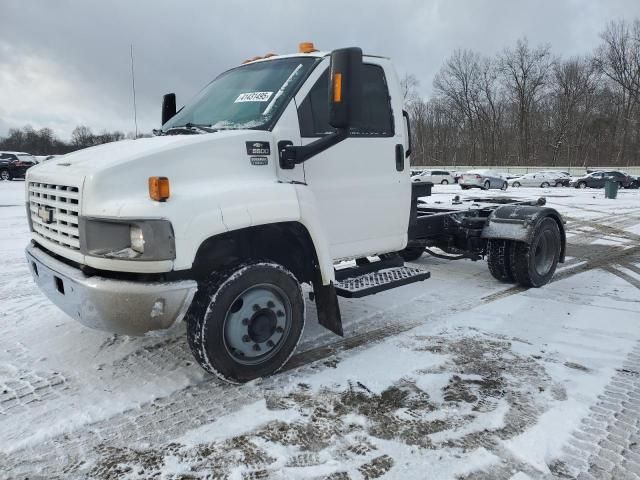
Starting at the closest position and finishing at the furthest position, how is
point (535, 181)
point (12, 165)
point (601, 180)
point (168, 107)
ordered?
point (168, 107)
point (12, 165)
point (601, 180)
point (535, 181)

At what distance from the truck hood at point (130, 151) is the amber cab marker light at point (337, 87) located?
60cm

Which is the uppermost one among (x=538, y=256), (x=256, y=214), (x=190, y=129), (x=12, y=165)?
(x=190, y=129)

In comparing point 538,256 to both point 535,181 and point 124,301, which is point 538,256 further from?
point 535,181

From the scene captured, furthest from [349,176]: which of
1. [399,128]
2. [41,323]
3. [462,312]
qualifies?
[41,323]

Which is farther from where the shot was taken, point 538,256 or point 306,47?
point 538,256

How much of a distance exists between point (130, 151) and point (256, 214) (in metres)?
0.92

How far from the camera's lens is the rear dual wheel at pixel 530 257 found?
6117 millimetres

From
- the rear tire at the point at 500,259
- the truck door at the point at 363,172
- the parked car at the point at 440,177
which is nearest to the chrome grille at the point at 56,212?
the truck door at the point at 363,172

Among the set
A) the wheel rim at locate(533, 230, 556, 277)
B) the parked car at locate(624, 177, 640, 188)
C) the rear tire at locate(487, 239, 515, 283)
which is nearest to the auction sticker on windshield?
the rear tire at locate(487, 239, 515, 283)

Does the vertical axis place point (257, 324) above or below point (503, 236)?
below

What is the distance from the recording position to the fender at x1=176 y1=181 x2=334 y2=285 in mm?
3012

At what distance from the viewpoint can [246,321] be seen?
11.2 feet

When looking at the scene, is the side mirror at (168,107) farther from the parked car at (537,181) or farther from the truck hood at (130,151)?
the parked car at (537,181)

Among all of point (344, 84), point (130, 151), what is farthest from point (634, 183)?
point (130, 151)
